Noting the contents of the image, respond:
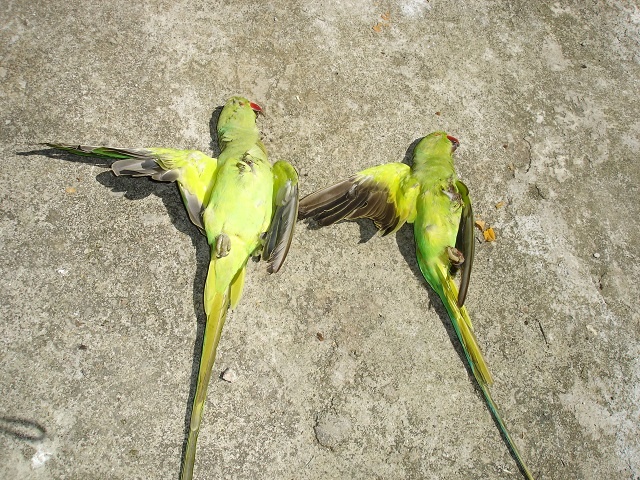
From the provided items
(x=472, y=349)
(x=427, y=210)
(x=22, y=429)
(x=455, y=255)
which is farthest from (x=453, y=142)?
(x=22, y=429)

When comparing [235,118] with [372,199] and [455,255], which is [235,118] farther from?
[455,255]

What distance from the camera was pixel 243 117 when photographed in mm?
2965

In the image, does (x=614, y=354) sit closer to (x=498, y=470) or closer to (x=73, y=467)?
(x=498, y=470)

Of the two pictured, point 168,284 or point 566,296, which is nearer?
point 168,284

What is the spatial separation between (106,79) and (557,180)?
313cm

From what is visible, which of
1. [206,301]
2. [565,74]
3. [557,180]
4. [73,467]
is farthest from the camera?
[565,74]

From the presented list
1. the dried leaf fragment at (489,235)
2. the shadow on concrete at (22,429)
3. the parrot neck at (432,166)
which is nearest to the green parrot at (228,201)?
the parrot neck at (432,166)

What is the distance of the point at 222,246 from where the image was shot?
2.59 m

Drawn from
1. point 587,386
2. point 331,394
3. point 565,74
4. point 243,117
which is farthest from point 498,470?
point 565,74


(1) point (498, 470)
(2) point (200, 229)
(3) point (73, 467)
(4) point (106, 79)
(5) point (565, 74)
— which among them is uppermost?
(5) point (565, 74)

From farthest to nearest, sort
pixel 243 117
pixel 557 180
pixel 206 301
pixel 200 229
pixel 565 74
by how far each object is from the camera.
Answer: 1. pixel 565 74
2. pixel 557 180
3. pixel 243 117
4. pixel 200 229
5. pixel 206 301

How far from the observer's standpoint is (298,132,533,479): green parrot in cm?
278

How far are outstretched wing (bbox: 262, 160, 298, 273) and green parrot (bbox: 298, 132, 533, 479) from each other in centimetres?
16

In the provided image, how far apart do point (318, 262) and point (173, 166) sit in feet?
3.31
